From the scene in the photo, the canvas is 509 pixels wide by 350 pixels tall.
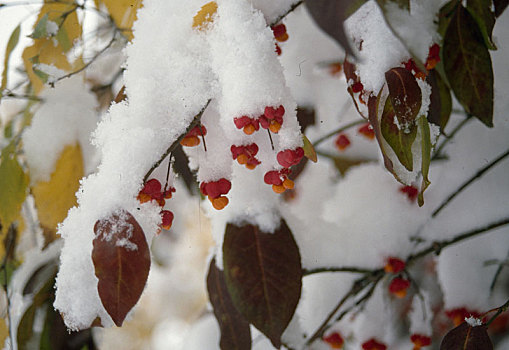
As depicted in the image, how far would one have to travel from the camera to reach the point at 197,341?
122 centimetres

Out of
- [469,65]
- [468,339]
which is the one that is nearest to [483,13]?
[469,65]

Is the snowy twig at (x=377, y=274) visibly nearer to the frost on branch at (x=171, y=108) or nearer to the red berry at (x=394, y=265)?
the red berry at (x=394, y=265)

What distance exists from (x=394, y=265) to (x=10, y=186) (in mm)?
697

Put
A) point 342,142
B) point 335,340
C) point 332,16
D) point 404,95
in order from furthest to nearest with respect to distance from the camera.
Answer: point 342,142 → point 335,340 → point 404,95 → point 332,16

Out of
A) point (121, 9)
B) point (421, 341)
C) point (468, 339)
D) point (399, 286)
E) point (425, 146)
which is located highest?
point (121, 9)

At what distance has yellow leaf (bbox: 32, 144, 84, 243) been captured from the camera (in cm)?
76

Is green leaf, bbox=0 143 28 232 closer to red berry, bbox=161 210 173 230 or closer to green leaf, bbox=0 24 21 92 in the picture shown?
green leaf, bbox=0 24 21 92

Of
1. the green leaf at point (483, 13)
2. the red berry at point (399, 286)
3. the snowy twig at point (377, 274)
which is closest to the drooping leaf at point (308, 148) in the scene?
the green leaf at point (483, 13)

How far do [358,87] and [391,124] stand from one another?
13cm

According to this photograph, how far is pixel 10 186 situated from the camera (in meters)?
0.77

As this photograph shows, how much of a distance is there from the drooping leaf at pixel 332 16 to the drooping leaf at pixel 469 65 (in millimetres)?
285

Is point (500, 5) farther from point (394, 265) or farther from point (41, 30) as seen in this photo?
point (41, 30)

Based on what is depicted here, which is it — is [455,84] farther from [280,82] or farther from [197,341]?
[197,341]

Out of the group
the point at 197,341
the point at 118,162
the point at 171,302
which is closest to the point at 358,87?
the point at 118,162
